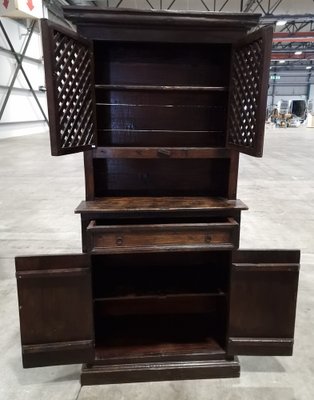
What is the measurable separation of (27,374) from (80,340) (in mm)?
365

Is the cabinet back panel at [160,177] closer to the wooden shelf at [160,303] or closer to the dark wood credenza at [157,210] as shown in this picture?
the dark wood credenza at [157,210]

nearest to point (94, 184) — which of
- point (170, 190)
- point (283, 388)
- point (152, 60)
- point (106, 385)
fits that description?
point (170, 190)

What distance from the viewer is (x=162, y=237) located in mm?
1353

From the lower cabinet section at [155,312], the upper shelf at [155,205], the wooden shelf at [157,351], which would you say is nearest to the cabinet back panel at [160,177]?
the upper shelf at [155,205]

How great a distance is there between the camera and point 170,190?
68.9 inches

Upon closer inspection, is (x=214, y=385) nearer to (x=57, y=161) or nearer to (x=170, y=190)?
(x=170, y=190)

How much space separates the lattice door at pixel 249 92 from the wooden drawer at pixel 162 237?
343mm

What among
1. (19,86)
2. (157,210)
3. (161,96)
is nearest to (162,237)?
(157,210)

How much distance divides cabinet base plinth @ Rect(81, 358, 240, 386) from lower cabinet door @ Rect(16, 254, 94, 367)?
4.8 inches

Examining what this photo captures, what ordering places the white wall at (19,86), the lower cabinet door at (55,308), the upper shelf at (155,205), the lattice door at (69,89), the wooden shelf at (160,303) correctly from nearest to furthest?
the lattice door at (69,89) < the lower cabinet door at (55,308) < the upper shelf at (155,205) < the wooden shelf at (160,303) < the white wall at (19,86)

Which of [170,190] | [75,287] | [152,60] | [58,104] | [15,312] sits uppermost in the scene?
[152,60]

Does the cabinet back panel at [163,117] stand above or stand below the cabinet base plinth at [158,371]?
above

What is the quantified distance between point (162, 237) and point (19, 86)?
11369mm

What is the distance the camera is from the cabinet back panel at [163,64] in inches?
62.8
